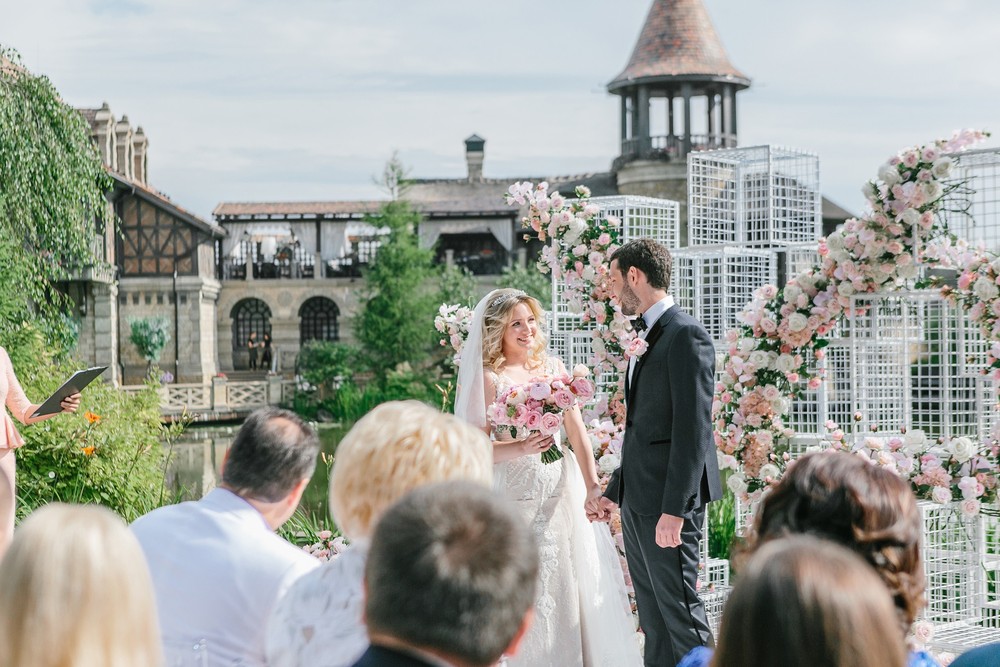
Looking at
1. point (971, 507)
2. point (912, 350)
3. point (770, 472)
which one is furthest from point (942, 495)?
point (912, 350)

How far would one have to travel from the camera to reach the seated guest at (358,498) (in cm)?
252

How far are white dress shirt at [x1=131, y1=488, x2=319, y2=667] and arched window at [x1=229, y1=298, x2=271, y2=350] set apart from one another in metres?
37.5

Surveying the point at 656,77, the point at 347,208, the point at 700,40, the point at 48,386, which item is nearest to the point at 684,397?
the point at 48,386

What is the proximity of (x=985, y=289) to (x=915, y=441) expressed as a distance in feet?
2.46

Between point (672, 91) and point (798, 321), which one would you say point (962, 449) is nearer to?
point (798, 321)

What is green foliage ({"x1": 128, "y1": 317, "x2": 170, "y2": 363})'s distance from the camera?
33562 mm

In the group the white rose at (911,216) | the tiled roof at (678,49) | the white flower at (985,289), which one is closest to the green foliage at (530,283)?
the tiled roof at (678,49)

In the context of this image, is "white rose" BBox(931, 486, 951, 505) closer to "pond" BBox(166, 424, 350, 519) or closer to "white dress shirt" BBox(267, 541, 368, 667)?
"white dress shirt" BBox(267, 541, 368, 667)

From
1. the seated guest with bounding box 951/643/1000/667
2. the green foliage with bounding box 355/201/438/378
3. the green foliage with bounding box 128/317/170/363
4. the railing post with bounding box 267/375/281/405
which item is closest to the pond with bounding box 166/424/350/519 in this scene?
the railing post with bounding box 267/375/281/405

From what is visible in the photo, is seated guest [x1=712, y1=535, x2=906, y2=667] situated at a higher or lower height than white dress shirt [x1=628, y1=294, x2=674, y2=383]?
lower

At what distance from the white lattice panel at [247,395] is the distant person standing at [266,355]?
7171mm

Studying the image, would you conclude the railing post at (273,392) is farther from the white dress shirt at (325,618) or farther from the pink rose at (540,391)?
the white dress shirt at (325,618)

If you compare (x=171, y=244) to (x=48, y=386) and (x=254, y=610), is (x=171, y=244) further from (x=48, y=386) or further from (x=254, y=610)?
(x=254, y=610)

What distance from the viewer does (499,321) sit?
5.24 meters
